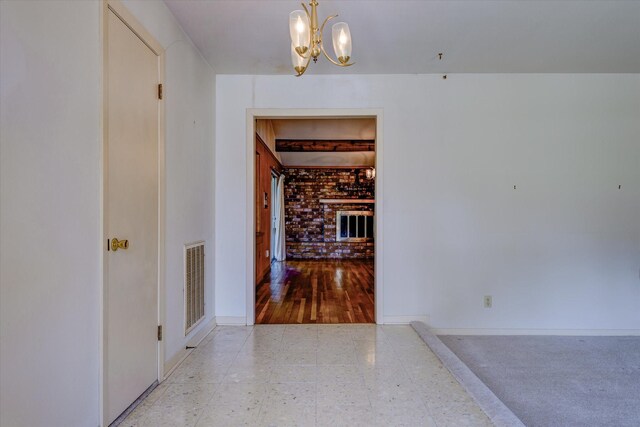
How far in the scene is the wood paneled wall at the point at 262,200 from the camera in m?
5.00

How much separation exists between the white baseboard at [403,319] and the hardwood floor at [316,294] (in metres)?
0.16

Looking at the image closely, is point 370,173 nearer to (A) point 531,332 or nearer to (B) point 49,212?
(A) point 531,332

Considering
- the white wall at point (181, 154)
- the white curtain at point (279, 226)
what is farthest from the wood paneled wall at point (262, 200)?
the white wall at point (181, 154)

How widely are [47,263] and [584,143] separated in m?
4.16

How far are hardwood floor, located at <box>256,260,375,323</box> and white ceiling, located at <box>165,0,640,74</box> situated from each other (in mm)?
2402

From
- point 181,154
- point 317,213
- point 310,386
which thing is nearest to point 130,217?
point 181,154

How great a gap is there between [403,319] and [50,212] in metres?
2.85

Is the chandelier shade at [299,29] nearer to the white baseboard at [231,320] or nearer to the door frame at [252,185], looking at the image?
the door frame at [252,185]

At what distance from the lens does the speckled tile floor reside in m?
1.76

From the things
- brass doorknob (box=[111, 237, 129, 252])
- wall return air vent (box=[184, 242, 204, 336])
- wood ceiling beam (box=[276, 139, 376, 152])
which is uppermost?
wood ceiling beam (box=[276, 139, 376, 152])

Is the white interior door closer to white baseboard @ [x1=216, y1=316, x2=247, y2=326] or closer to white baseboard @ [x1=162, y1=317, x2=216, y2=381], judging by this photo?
white baseboard @ [x1=162, y1=317, x2=216, y2=381]

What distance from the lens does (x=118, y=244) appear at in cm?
169

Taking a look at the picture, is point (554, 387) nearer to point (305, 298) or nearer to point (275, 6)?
point (305, 298)

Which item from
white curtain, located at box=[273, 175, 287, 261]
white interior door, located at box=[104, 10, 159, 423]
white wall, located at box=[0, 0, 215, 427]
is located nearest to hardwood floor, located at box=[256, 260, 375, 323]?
white curtain, located at box=[273, 175, 287, 261]
